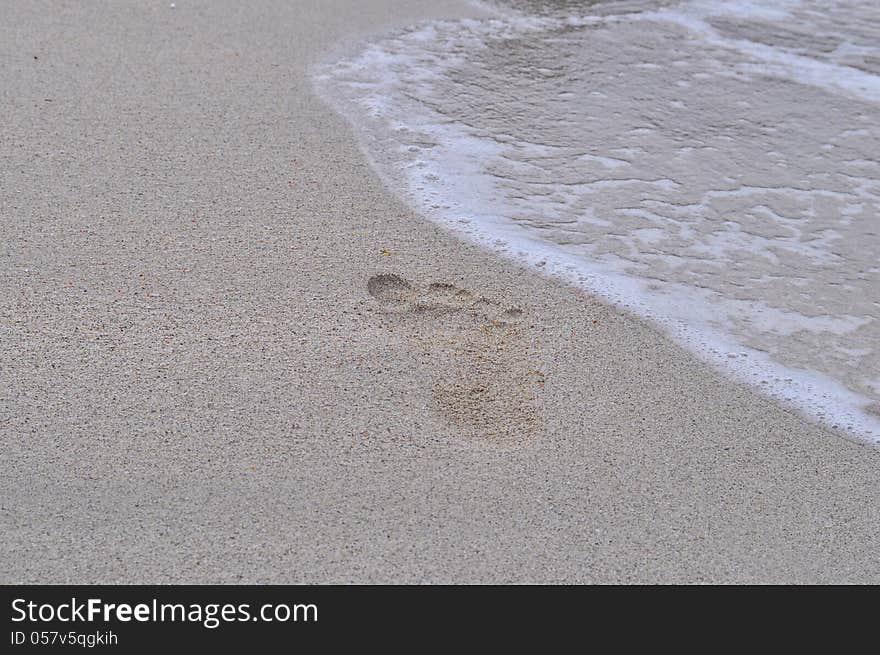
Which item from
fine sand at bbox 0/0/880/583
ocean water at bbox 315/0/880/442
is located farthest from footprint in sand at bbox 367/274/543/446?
ocean water at bbox 315/0/880/442

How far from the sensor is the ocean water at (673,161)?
280 centimetres

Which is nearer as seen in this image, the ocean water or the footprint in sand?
the footprint in sand

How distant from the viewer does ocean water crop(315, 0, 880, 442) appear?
2.80 metres

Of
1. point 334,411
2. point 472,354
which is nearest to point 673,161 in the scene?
point 472,354

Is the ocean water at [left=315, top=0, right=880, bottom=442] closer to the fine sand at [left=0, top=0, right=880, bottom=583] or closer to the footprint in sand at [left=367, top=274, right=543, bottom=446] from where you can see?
the fine sand at [left=0, top=0, right=880, bottom=583]

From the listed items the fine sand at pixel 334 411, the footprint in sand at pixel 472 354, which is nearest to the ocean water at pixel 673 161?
the fine sand at pixel 334 411

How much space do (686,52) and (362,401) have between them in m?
3.30

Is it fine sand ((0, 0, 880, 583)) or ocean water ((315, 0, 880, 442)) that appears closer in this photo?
fine sand ((0, 0, 880, 583))

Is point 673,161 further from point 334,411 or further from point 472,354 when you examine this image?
point 334,411

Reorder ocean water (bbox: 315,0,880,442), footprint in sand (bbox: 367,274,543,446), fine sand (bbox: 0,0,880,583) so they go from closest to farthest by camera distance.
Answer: fine sand (bbox: 0,0,880,583), footprint in sand (bbox: 367,274,543,446), ocean water (bbox: 315,0,880,442)

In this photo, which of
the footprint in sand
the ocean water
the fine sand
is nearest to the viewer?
the fine sand

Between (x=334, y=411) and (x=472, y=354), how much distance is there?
41cm

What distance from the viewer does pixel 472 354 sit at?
2.46 meters
